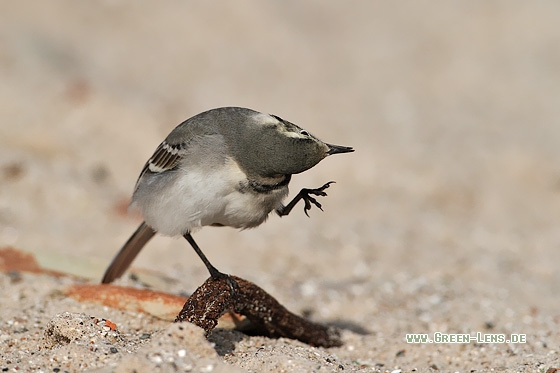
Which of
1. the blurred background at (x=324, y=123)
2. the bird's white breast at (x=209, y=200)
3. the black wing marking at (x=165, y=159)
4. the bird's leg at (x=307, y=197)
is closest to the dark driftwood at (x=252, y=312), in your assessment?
the bird's white breast at (x=209, y=200)

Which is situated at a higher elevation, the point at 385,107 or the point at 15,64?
the point at 385,107

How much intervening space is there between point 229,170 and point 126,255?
1.70 m

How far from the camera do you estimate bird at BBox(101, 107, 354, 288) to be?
15.2 ft

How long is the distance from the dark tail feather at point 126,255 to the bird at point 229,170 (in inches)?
24.7

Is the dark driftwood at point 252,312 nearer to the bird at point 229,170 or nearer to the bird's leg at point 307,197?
the bird at point 229,170

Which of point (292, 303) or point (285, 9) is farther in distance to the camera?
point (285, 9)

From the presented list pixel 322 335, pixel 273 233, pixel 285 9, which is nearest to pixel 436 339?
pixel 322 335

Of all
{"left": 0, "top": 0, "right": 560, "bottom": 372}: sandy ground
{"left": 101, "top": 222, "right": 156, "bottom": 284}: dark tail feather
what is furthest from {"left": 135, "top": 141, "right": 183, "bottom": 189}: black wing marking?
{"left": 0, "top": 0, "right": 560, "bottom": 372}: sandy ground

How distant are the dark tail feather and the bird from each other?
63 centimetres

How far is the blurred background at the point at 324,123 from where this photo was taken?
8867 millimetres

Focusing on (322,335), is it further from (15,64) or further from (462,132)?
(15,64)

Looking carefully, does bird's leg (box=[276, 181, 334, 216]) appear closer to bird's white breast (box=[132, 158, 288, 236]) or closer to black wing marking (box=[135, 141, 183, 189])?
bird's white breast (box=[132, 158, 288, 236])

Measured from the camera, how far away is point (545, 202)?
417 inches

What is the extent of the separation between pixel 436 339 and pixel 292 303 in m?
1.64
